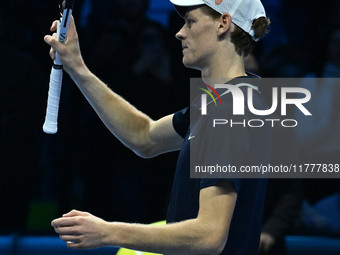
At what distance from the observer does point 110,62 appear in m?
5.06

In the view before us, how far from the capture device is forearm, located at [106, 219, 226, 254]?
2.34 meters

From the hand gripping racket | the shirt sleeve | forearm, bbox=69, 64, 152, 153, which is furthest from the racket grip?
the shirt sleeve

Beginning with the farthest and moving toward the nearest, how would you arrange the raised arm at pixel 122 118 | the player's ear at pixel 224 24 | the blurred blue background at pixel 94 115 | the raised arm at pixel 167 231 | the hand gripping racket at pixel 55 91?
the blurred blue background at pixel 94 115, the raised arm at pixel 122 118, the hand gripping racket at pixel 55 91, the player's ear at pixel 224 24, the raised arm at pixel 167 231

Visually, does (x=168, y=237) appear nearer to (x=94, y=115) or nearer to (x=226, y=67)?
(x=226, y=67)

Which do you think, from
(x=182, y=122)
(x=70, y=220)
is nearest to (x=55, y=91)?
(x=182, y=122)

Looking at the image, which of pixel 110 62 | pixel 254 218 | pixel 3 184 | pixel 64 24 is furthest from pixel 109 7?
pixel 254 218

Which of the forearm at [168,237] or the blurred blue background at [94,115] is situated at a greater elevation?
the blurred blue background at [94,115]

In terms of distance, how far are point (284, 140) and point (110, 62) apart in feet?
4.44

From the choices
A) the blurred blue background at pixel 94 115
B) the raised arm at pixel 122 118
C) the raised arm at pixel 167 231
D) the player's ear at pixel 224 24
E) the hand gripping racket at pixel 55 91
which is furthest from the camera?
the blurred blue background at pixel 94 115

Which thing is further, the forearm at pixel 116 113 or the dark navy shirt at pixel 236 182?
the forearm at pixel 116 113

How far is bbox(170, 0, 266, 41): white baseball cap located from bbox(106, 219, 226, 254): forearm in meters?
0.76

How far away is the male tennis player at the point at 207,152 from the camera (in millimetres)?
2344

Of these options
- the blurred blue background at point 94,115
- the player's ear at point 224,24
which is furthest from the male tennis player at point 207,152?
the blurred blue background at point 94,115

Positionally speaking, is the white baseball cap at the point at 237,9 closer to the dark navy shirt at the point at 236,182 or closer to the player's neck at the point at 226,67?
the player's neck at the point at 226,67
